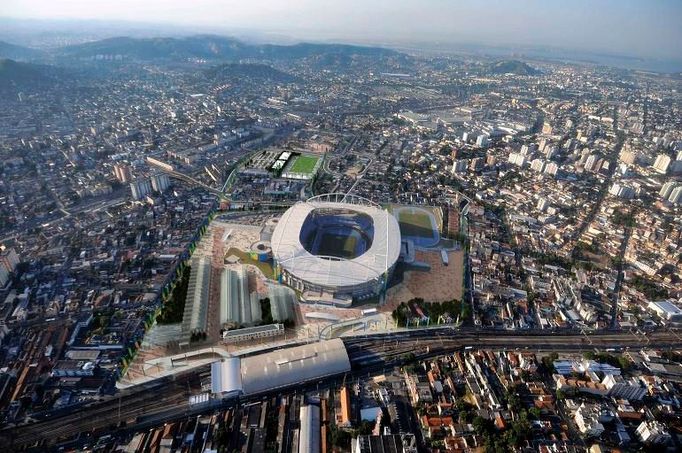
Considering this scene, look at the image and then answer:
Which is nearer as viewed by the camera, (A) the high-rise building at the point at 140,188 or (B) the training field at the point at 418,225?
(B) the training field at the point at 418,225

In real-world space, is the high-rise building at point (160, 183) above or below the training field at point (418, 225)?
above

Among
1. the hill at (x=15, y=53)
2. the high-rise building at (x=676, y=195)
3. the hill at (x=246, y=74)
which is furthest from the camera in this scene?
the hill at (x=15, y=53)

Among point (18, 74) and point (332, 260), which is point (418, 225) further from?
point (18, 74)

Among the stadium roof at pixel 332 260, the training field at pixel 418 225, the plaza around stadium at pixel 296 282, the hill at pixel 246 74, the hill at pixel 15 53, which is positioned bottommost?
the training field at pixel 418 225

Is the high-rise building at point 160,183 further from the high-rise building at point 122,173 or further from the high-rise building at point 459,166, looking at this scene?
the high-rise building at point 459,166

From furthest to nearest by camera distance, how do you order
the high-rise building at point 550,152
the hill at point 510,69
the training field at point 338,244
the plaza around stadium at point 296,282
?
the hill at point 510,69 < the high-rise building at point 550,152 < the training field at point 338,244 < the plaza around stadium at point 296,282

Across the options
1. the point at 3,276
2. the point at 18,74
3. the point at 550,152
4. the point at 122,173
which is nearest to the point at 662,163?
the point at 550,152

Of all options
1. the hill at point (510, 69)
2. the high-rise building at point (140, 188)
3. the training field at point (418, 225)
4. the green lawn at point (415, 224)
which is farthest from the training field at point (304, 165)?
the hill at point (510, 69)

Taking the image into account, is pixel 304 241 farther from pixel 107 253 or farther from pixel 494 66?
pixel 494 66
